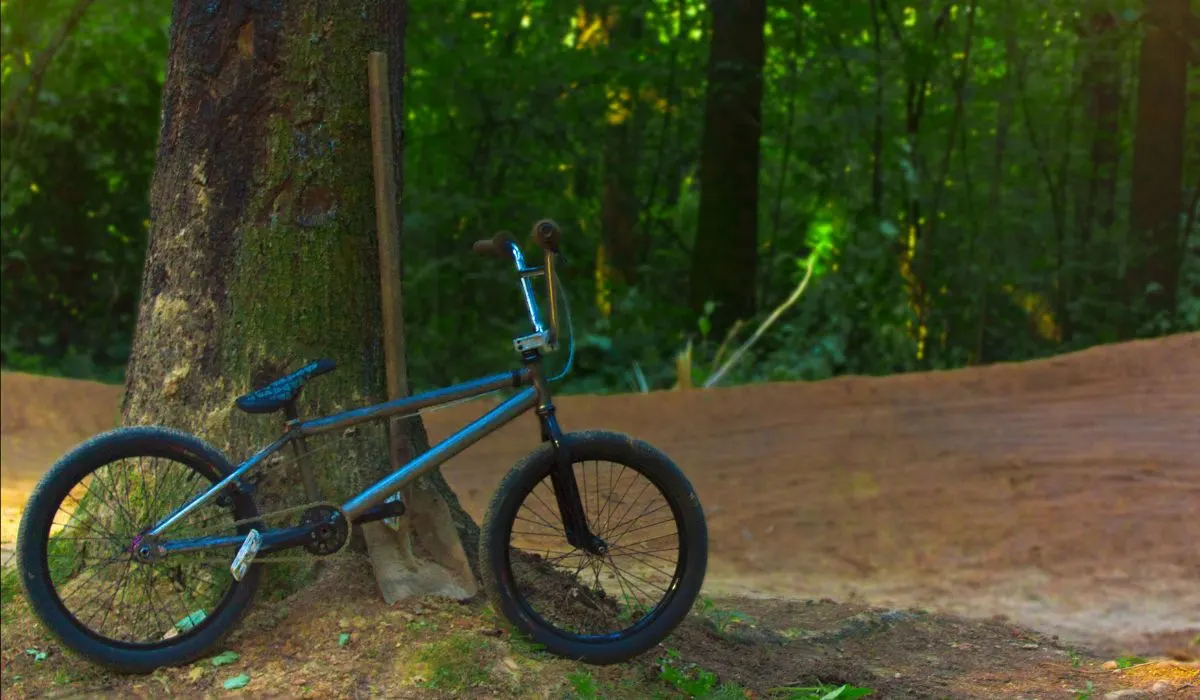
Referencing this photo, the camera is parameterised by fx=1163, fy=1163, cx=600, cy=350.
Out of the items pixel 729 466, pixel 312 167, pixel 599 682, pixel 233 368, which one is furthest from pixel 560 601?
pixel 729 466

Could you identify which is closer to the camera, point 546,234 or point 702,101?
point 546,234

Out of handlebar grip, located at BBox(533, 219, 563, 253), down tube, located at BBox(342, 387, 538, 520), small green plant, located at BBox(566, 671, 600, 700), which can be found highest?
handlebar grip, located at BBox(533, 219, 563, 253)

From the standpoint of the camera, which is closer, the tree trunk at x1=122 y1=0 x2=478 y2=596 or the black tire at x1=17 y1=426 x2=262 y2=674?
the black tire at x1=17 y1=426 x2=262 y2=674

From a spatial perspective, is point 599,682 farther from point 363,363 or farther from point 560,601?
point 363,363

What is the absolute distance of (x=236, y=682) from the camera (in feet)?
11.2

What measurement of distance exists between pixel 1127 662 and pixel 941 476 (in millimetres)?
2670

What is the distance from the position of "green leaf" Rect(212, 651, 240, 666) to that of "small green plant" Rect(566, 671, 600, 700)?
3.36 ft

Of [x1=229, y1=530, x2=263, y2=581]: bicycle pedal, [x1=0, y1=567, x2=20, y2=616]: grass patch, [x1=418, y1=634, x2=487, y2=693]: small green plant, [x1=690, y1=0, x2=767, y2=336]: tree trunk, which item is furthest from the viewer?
[x1=690, y1=0, x2=767, y2=336]: tree trunk

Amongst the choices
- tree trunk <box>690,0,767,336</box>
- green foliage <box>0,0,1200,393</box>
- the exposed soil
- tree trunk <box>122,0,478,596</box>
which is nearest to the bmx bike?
the exposed soil

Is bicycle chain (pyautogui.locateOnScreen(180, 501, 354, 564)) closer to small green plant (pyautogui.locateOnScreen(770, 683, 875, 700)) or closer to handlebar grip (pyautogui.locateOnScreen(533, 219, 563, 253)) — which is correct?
handlebar grip (pyautogui.locateOnScreen(533, 219, 563, 253))

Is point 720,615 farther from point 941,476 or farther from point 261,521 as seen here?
point 941,476

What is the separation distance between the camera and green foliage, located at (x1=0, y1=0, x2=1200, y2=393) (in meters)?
11.4

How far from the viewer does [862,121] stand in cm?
1221

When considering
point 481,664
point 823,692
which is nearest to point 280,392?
point 481,664
